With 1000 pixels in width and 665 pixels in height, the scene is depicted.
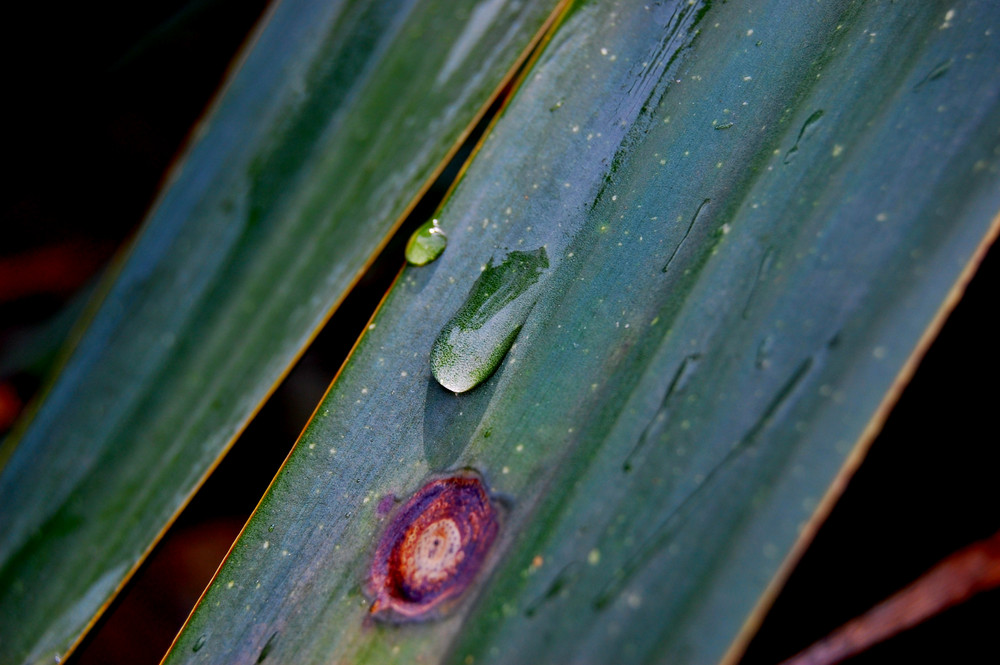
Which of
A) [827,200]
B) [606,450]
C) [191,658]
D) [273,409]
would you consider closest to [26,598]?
[191,658]

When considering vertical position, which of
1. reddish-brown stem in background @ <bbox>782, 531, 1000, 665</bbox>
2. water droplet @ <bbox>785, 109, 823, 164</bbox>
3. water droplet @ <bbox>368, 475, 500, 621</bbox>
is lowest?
water droplet @ <bbox>368, 475, 500, 621</bbox>

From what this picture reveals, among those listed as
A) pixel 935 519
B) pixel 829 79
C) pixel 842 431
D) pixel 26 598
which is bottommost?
pixel 26 598

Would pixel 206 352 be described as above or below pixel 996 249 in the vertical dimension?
below

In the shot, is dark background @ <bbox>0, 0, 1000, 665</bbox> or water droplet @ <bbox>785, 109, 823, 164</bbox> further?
dark background @ <bbox>0, 0, 1000, 665</bbox>

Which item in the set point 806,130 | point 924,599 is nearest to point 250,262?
point 806,130

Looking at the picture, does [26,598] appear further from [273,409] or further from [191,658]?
[273,409]

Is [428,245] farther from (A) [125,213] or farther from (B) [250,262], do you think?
(A) [125,213]

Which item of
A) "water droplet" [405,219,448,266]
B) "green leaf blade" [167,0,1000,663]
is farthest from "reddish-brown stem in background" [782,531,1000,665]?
"water droplet" [405,219,448,266]

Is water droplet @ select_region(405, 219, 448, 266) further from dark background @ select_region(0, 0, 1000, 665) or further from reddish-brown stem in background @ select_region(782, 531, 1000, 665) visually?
reddish-brown stem in background @ select_region(782, 531, 1000, 665)

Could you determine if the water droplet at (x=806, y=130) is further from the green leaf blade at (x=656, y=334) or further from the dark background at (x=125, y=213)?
the dark background at (x=125, y=213)
